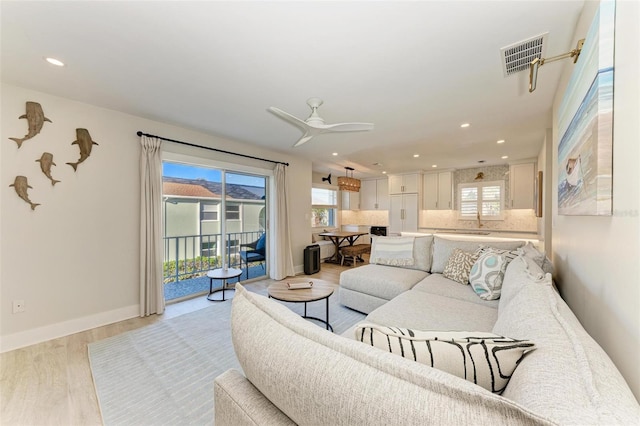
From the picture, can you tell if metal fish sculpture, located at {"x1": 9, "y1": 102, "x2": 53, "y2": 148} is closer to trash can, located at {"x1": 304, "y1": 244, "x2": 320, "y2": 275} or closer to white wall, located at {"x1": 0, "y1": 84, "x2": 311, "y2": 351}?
white wall, located at {"x1": 0, "y1": 84, "x2": 311, "y2": 351}

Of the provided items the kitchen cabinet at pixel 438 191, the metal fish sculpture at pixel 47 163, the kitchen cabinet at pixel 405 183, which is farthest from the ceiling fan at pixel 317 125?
the kitchen cabinet at pixel 438 191

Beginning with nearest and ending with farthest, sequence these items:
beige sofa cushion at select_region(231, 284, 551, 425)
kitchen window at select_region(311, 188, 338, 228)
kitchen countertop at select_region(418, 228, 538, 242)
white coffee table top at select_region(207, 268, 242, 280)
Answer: beige sofa cushion at select_region(231, 284, 551, 425)
white coffee table top at select_region(207, 268, 242, 280)
kitchen countertop at select_region(418, 228, 538, 242)
kitchen window at select_region(311, 188, 338, 228)

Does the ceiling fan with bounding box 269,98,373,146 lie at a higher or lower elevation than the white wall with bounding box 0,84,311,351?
higher

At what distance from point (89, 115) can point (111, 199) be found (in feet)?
3.13

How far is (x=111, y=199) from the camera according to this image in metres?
2.95

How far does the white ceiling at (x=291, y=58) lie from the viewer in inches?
59.2

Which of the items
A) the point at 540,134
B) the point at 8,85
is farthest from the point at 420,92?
the point at 8,85

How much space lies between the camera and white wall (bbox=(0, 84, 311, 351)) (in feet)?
7.76

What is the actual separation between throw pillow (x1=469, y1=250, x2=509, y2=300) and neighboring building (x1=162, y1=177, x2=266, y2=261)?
3593 mm

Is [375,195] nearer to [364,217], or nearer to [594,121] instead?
[364,217]

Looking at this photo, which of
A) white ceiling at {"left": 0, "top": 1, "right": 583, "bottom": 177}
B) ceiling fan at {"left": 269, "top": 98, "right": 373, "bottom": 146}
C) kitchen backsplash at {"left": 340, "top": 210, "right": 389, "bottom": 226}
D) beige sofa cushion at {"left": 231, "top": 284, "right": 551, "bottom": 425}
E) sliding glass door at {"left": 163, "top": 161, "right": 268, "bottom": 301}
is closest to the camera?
beige sofa cushion at {"left": 231, "top": 284, "right": 551, "bottom": 425}

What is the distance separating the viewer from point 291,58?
194 cm

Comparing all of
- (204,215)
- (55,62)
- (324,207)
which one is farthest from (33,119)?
(324,207)

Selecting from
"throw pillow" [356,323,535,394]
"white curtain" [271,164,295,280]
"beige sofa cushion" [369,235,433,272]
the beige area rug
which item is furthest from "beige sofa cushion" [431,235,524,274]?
"white curtain" [271,164,295,280]
